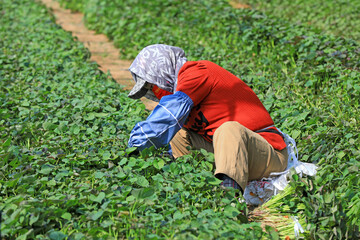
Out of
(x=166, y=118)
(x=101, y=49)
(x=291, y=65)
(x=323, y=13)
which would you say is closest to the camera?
(x=166, y=118)

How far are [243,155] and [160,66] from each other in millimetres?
862

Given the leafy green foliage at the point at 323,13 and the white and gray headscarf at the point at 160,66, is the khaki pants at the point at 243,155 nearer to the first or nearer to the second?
the white and gray headscarf at the point at 160,66

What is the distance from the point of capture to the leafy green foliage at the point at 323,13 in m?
7.51

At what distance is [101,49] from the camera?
285 inches

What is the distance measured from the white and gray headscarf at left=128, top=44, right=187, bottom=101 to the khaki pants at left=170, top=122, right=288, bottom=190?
21.6 inches

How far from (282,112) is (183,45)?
241cm

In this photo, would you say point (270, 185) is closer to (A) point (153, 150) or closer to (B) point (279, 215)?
(B) point (279, 215)

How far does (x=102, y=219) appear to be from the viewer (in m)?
2.69

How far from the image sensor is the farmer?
290cm

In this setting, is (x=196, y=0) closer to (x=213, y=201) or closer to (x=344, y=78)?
(x=344, y=78)

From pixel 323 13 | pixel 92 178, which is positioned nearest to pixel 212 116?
pixel 92 178

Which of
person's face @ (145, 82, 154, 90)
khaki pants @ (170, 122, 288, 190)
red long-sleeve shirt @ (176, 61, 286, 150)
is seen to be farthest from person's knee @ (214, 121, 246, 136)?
person's face @ (145, 82, 154, 90)

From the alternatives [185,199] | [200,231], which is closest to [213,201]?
[185,199]

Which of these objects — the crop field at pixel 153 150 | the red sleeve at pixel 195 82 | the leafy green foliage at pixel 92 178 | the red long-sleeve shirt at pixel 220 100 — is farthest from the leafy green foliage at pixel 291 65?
the red sleeve at pixel 195 82
